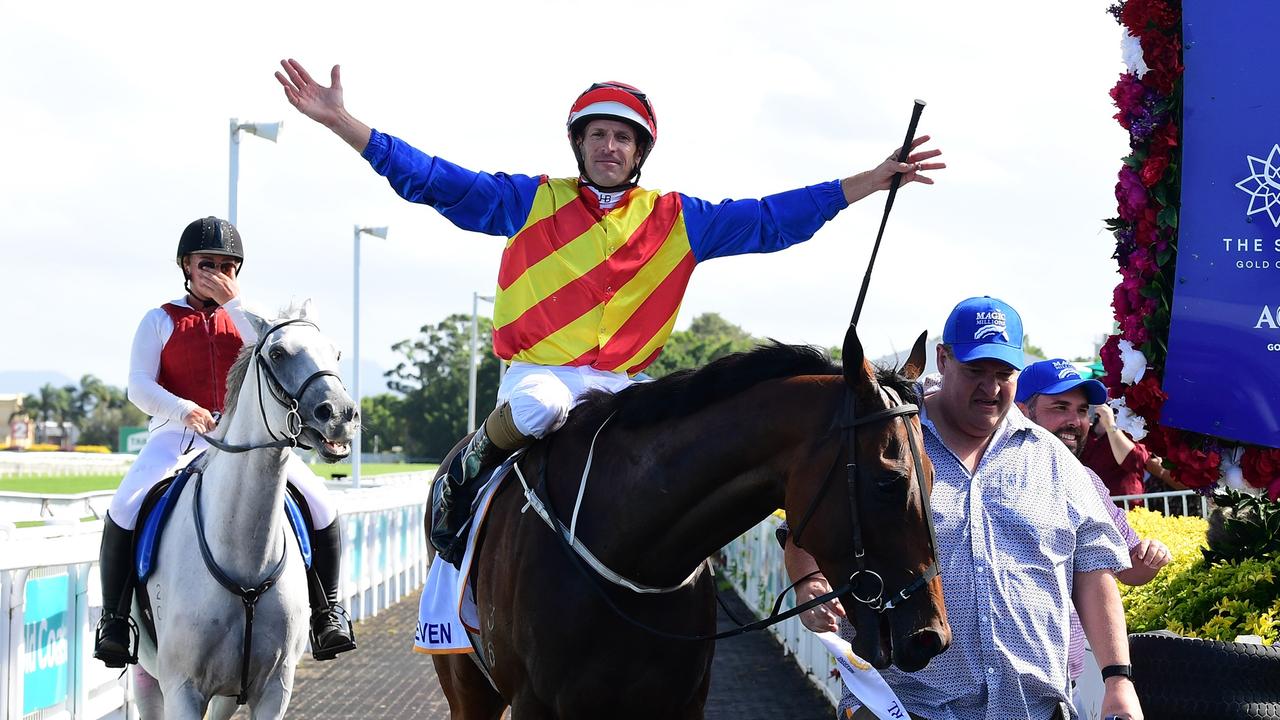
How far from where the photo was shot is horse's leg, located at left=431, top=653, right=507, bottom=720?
15.9 feet

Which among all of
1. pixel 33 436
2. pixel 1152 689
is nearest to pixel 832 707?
pixel 1152 689

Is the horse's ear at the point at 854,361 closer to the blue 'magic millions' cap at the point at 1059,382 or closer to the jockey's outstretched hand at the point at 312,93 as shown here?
the jockey's outstretched hand at the point at 312,93

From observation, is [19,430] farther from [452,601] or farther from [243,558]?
[452,601]

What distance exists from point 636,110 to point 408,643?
29.9ft

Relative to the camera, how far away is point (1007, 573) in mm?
3385

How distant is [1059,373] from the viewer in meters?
6.23

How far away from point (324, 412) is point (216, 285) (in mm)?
1140

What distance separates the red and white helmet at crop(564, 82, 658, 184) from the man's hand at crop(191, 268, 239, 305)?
6.75ft

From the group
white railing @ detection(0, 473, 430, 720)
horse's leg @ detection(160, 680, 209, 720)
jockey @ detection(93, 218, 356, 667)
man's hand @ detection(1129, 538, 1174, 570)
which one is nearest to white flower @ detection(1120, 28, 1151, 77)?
man's hand @ detection(1129, 538, 1174, 570)

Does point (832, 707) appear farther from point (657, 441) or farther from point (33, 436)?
point (33, 436)

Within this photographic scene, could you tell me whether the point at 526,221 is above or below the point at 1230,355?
above

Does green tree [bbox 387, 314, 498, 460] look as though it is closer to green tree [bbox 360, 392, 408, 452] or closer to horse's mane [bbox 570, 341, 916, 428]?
green tree [bbox 360, 392, 408, 452]

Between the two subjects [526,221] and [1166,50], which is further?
[1166,50]

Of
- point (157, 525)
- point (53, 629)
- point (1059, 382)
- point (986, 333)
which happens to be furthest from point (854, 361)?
A: point (53, 629)
